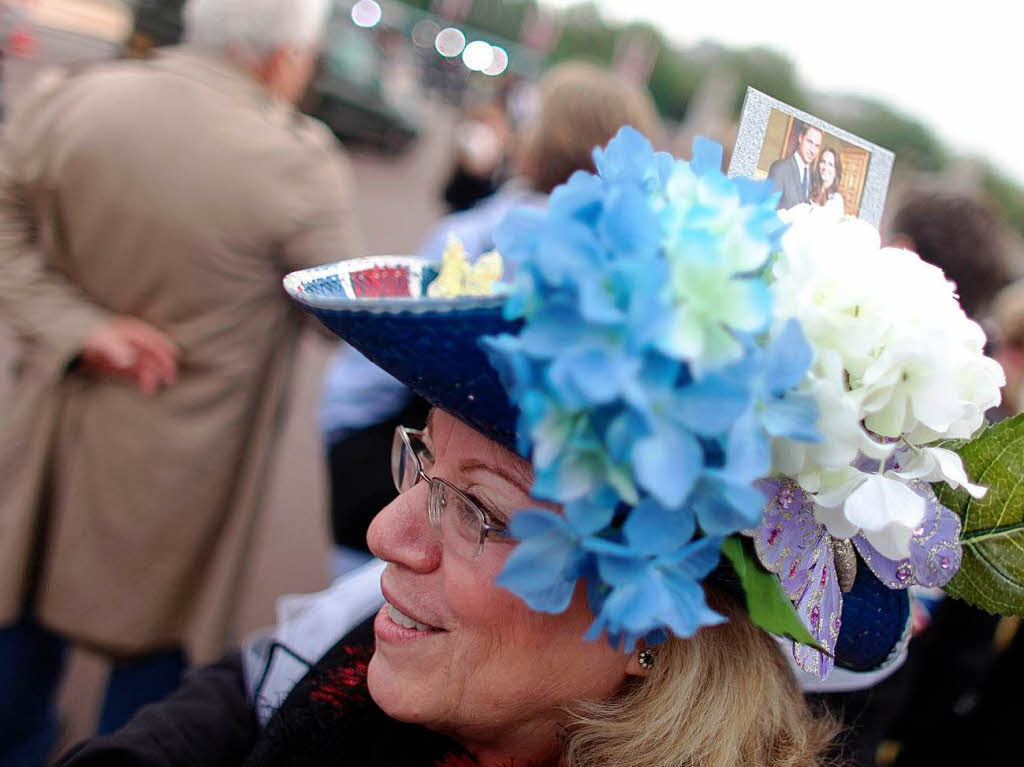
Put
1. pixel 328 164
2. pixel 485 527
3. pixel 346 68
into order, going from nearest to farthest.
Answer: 1. pixel 485 527
2. pixel 328 164
3. pixel 346 68

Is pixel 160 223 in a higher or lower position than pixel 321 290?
lower

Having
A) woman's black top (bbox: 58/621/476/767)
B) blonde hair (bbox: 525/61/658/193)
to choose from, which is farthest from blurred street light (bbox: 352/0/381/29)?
woman's black top (bbox: 58/621/476/767)

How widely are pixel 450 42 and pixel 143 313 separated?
29724 millimetres

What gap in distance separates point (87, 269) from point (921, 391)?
214cm

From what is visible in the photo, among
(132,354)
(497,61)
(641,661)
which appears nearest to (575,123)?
(132,354)

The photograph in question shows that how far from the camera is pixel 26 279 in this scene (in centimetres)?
236

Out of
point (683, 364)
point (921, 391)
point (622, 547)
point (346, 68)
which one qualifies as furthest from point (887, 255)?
point (346, 68)

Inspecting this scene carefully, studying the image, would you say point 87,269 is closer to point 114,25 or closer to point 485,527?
point 485,527

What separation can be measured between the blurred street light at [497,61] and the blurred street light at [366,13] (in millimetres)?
5772

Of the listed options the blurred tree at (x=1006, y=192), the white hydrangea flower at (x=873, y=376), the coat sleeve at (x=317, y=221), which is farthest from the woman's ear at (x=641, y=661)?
the blurred tree at (x=1006, y=192)

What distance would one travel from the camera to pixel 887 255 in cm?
116

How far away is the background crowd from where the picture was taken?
7.54 ft

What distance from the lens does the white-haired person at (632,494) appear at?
2.90 feet

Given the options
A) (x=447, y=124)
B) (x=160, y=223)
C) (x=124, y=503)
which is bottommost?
(x=447, y=124)
